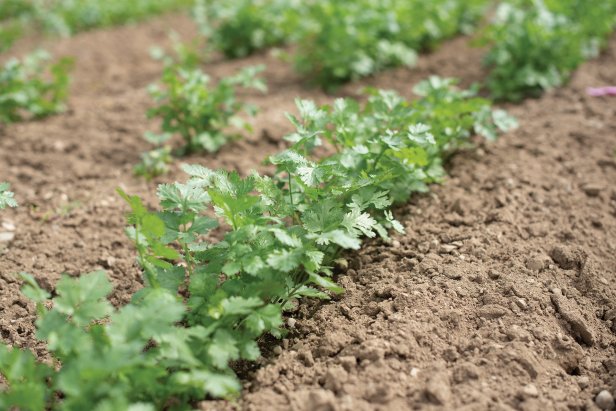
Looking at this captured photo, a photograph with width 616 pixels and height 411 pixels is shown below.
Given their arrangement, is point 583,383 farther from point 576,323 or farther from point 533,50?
point 533,50

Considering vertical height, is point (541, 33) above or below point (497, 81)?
above

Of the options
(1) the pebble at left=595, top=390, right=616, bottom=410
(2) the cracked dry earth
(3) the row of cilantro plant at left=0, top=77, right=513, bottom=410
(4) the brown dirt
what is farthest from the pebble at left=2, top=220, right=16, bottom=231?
(1) the pebble at left=595, top=390, right=616, bottom=410

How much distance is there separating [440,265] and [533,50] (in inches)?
97.5

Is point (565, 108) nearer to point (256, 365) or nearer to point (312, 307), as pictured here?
point (312, 307)

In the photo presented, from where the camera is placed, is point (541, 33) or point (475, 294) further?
point (541, 33)

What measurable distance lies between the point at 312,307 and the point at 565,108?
263 centimetres

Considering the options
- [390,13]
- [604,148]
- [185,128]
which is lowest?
[604,148]

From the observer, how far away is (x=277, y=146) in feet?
12.9

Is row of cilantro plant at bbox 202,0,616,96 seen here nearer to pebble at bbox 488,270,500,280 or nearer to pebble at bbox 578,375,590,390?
pebble at bbox 488,270,500,280

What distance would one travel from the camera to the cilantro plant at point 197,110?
3.67 m

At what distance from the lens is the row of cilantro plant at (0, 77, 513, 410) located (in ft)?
6.00

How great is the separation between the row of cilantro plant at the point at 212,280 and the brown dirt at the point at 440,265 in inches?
8.0

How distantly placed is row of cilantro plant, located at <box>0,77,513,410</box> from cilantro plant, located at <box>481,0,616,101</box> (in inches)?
67.9

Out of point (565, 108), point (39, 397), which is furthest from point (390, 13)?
point (39, 397)
